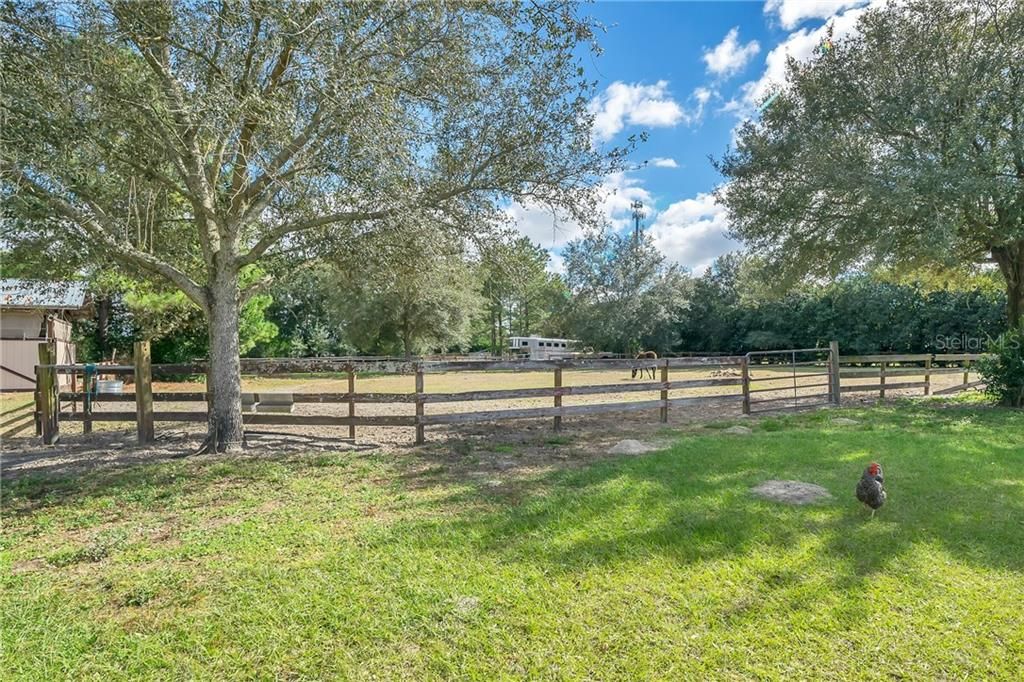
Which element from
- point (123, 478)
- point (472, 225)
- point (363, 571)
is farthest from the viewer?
point (472, 225)

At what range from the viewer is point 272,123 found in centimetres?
469

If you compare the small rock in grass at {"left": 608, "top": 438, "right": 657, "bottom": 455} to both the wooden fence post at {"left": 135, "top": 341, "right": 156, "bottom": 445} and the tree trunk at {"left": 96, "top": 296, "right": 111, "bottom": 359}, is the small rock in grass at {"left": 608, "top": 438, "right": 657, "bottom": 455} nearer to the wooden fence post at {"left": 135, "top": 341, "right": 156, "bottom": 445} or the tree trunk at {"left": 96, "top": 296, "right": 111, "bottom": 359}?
the wooden fence post at {"left": 135, "top": 341, "right": 156, "bottom": 445}

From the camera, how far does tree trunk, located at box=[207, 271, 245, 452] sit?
6.52 meters

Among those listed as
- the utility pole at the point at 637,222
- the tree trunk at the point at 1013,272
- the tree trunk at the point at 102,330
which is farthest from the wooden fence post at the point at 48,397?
the utility pole at the point at 637,222

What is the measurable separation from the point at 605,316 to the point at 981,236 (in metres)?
24.5

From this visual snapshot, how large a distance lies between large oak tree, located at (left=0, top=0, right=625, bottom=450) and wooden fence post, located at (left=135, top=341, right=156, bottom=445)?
1.15 m

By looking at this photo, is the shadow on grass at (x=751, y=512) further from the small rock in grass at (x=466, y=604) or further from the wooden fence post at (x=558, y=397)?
the wooden fence post at (x=558, y=397)

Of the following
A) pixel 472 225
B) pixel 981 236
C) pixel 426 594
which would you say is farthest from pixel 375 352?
pixel 426 594

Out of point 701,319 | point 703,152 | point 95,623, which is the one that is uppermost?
point 703,152

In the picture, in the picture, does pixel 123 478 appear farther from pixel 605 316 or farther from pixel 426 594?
pixel 605 316

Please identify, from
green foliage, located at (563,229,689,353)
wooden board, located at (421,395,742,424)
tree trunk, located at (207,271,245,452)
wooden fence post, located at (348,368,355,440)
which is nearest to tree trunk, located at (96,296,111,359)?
tree trunk, located at (207,271,245,452)

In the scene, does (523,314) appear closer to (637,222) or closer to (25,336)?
(637,222)

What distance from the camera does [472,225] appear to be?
273 inches

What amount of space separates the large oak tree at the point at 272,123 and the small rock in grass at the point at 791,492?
409 centimetres
